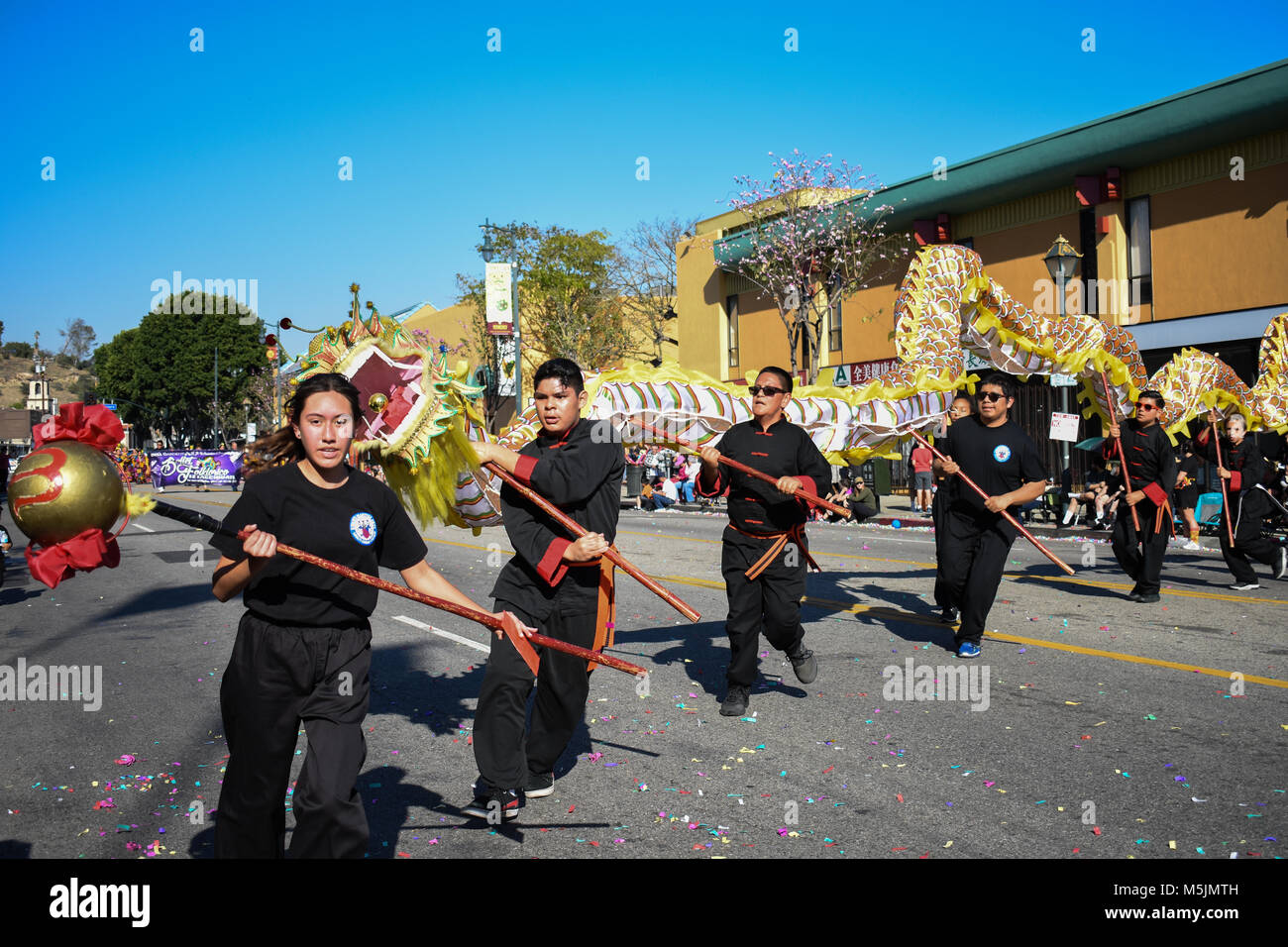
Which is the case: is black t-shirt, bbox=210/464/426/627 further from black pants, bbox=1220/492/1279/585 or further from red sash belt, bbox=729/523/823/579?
black pants, bbox=1220/492/1279/585

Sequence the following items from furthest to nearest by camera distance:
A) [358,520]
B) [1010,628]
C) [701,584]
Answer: [701,584], [1010,628], [358,520]

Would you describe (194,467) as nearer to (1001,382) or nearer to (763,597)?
(1001,382)

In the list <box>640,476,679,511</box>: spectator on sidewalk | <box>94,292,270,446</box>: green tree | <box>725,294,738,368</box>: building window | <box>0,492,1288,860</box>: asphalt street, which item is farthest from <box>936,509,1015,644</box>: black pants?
<box>94,292,270,446</box>: green tree

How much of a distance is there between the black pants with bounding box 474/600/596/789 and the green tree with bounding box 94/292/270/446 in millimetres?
67138

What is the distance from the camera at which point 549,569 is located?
446 cm

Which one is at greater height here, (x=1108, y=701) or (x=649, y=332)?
(x=649, y=332)

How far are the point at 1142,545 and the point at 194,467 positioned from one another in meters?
38.8

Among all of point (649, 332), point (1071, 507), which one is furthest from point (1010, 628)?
point (649, 332)

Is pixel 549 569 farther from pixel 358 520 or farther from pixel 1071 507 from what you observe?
pixel 1071 507

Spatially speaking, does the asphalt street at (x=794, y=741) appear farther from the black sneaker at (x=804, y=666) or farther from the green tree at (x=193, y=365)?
the green tree at (x=193, y=365)

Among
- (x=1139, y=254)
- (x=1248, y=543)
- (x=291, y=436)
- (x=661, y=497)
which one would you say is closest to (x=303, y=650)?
(x=291, y=436)

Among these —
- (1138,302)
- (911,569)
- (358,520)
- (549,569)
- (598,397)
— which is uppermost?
(1138,302)
